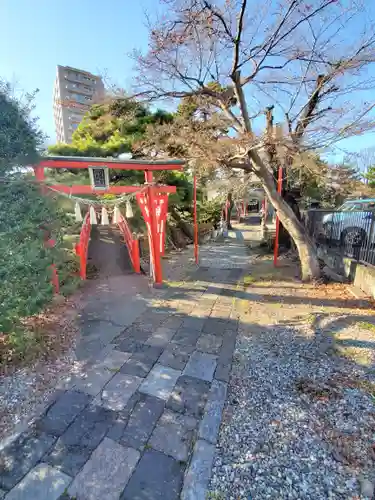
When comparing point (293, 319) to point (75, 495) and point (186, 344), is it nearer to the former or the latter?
point (186, 344)

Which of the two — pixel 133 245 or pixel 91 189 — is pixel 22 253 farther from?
pixel 133 245

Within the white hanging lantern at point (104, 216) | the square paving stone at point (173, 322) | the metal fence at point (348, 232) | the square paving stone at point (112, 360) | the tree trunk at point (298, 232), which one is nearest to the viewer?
the square paving stone at point (112, 360)

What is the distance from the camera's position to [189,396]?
2.46 metres

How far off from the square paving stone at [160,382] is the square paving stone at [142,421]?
0.08 meters

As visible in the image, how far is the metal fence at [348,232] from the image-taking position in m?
5.17

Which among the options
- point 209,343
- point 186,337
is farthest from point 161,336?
point 209,343

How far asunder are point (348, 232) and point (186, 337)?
5385 mm

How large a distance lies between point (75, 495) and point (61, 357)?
1.75 metres

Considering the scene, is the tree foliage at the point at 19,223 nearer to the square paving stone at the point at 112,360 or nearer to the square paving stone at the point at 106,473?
the square paving stone at the point at 112,360

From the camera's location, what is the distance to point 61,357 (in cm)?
307

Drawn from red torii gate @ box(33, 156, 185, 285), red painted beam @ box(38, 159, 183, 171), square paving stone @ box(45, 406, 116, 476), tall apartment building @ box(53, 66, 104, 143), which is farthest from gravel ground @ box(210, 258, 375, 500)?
tall apartment building @ box(53, 66, 104, 143)

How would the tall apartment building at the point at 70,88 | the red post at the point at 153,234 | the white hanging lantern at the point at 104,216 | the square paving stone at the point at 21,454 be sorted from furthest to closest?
the tall apartment building at the point at 70,88 → the red post at the point at 153,234 → the white hanging lantern at the point at 104,216 → the square paving stone at the point at 21,454

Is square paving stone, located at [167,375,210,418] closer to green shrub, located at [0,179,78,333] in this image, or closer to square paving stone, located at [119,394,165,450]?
square paving stone, located at [119,394,165,450]

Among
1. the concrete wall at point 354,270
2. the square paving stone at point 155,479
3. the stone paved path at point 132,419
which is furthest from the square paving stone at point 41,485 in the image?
the concrete wall at point 354,270
